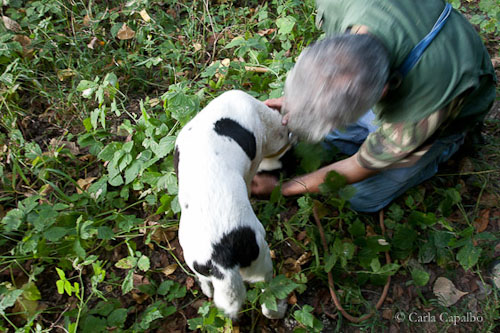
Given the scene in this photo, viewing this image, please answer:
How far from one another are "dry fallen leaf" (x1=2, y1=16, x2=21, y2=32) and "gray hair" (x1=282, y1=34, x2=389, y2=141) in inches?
130

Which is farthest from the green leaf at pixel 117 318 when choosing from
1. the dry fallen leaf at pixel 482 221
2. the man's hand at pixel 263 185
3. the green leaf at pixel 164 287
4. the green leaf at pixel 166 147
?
the dry fallen leaf at pixel 482 221

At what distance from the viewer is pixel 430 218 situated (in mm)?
2111

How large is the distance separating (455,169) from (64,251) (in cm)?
280

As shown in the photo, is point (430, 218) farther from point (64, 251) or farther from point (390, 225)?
point (64, 251)

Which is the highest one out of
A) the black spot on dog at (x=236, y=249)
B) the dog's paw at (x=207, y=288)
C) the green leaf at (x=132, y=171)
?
the black spot on dog at (x=236, y=249)

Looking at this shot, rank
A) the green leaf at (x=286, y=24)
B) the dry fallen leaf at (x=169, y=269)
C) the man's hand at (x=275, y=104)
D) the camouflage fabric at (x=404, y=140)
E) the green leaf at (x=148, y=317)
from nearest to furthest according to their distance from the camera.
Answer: the camouflage fabric at (x=404, y=140)
the green leaf at (x=148, y=317)
the dry fallen leaf at (x=169, y=269)
the man's hand at (x=275, y=104)
the green leaf at (x=286, y=24)

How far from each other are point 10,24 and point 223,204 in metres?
3.23

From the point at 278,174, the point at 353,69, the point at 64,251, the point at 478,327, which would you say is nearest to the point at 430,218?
the point at 478,327

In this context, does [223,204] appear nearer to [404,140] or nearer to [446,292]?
A: [404,140]

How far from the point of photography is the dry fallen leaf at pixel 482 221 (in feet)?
7.41

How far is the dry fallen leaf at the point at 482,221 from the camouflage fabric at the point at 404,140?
819mm

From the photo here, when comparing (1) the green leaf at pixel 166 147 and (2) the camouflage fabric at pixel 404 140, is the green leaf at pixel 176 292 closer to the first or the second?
(1) the green leaf at pixel 166 147

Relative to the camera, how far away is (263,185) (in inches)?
94.7

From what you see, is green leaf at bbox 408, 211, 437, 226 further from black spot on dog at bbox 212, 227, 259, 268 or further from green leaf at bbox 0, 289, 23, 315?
green leaf at bbox 0, 289, 23, 315
